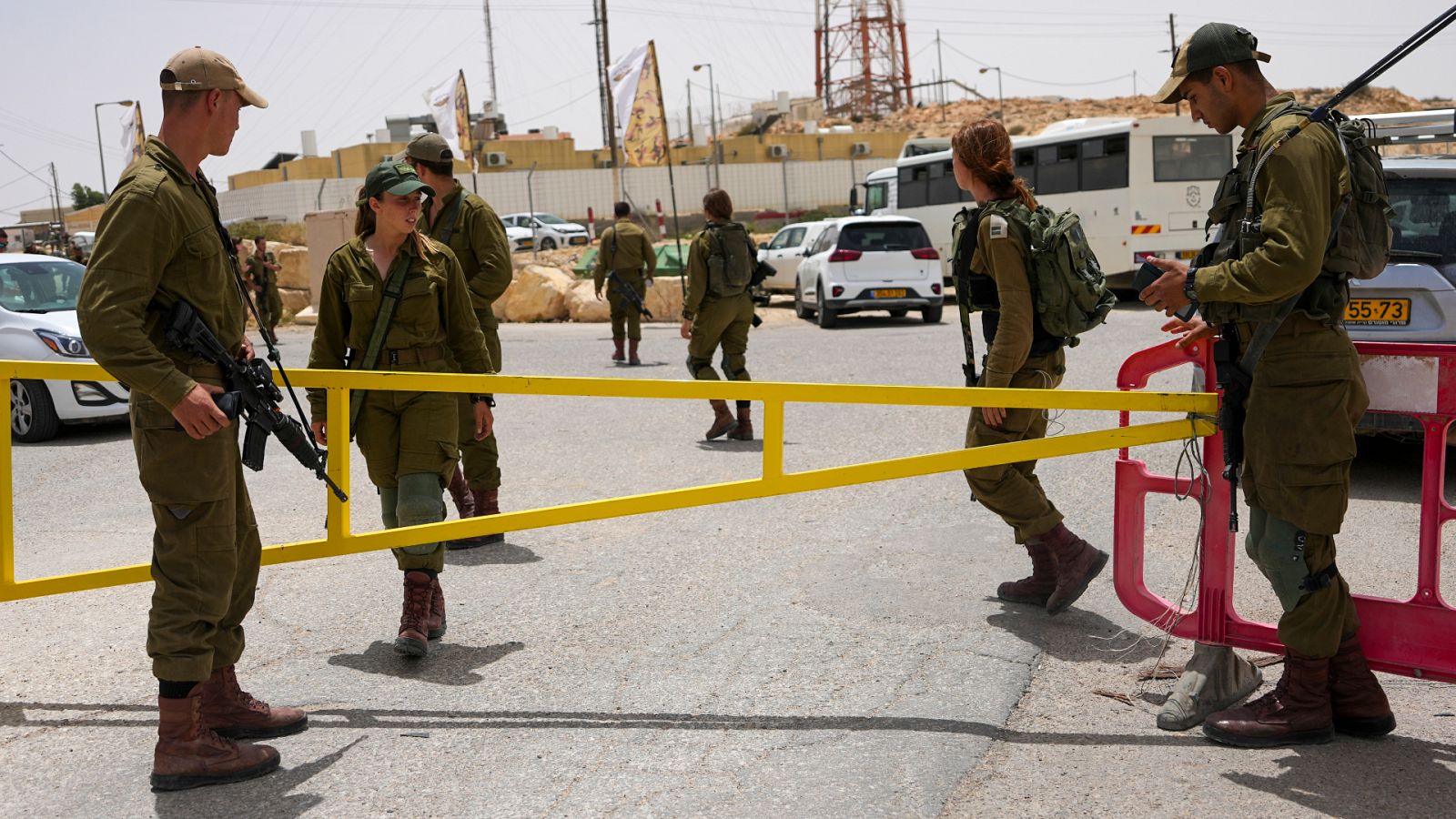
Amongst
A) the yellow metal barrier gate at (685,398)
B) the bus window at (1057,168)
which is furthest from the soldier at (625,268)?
the yellow metal barrier gate at (685,398)

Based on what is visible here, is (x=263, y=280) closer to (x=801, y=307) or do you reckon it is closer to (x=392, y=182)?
(x=801, y=307)

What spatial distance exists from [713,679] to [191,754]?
1602 millimetres

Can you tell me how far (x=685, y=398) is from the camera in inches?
164

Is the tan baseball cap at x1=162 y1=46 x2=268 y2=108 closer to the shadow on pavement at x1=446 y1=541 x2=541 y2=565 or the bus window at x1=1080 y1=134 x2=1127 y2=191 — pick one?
the shadow on pavement at x1=446 y1=541 x2=541 y2=565

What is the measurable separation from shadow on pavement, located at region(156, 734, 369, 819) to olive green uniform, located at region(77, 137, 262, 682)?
0.31 m

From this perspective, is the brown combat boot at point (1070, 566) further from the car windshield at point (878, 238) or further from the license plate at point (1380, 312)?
the car windshield at point (878, 238)

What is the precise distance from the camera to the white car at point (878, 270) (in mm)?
20156

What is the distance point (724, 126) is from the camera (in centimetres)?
7650

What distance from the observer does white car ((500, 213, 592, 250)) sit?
43781 mm

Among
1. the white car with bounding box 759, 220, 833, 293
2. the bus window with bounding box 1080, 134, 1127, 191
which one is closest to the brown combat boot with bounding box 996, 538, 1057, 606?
the white car with bounding box 759, 220, 833, 293

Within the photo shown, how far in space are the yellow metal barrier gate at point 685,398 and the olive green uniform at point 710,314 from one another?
5.27 m

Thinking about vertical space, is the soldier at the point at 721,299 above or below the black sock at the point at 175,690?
above

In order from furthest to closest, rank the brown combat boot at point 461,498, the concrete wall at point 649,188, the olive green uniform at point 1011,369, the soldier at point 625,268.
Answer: the concrete wall at point 649,188, the soldier at point 625,268, the brown combat boot at point 461,498, the olive green uniform at point 1011,369

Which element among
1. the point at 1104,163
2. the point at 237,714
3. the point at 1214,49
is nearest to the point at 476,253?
the point at 237,714
